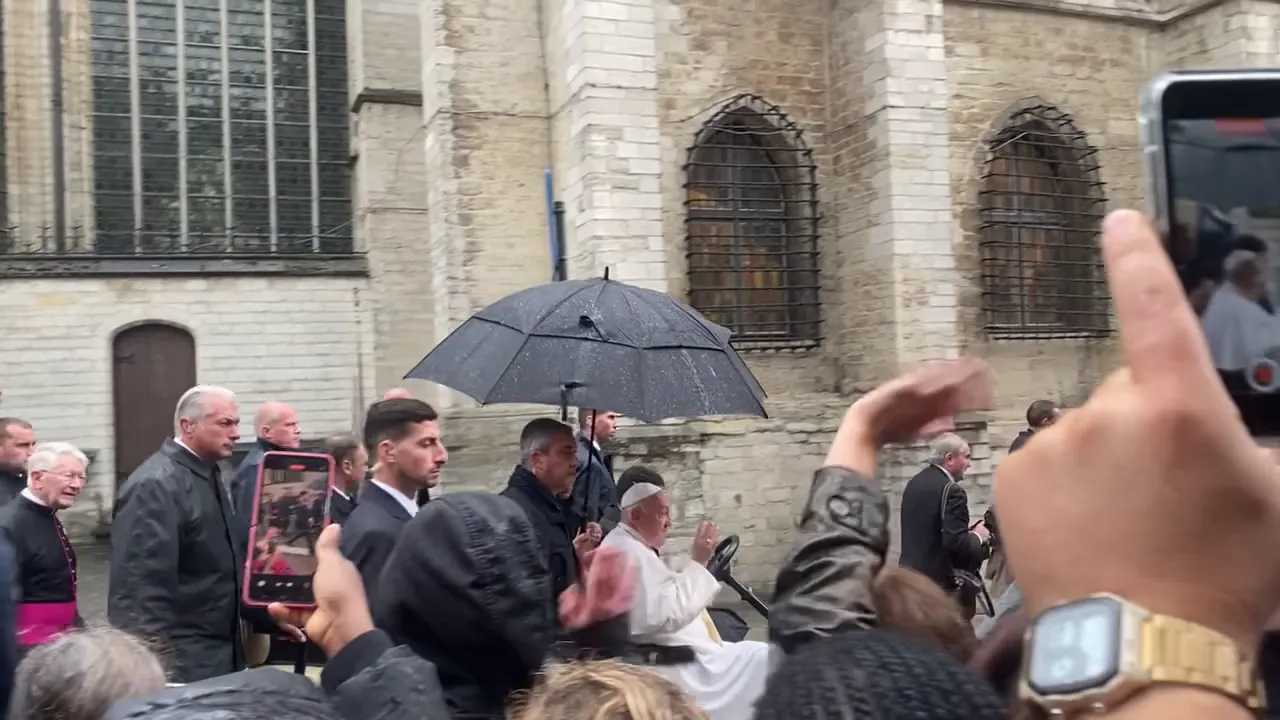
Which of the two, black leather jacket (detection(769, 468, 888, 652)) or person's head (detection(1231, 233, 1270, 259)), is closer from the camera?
person's head (detection(1231, 233, 1270, 259))

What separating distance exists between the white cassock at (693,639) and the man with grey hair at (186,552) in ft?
4.69

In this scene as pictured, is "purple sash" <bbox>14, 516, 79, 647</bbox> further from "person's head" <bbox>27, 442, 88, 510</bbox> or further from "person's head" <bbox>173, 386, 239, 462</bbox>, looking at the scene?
"person's head" <bbox>173, 386, 239, 462</bbox>

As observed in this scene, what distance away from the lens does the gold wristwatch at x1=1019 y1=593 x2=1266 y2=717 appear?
87cm

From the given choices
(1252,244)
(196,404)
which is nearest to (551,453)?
(196,404)

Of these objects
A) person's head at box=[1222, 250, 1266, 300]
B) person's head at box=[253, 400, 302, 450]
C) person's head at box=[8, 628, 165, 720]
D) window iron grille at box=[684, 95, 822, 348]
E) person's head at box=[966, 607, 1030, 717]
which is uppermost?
window iron grille at box=[684, 95, 822, 348]

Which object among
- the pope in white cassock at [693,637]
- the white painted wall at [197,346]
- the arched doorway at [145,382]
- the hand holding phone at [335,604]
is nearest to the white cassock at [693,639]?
the pope in white cassock at [693,637]

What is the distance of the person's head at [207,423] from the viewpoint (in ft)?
14.6

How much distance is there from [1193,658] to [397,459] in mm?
3541

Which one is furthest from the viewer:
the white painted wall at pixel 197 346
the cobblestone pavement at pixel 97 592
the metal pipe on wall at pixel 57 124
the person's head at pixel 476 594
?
the metal pipe on wall at pixel 57 124

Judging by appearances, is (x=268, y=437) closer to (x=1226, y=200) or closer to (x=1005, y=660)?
(x=1005, y=660)

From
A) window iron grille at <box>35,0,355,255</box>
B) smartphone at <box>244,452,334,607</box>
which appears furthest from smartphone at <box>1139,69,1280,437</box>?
window iron grille at <box>35,0,355,255</box>

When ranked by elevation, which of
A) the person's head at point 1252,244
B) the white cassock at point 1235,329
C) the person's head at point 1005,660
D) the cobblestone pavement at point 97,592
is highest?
the person's head at point 1252,244

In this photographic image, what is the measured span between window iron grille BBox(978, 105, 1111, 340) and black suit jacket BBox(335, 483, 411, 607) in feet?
33.2

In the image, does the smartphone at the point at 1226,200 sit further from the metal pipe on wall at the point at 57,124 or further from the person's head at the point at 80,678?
the metal pipe on wall at the point at 57,124
